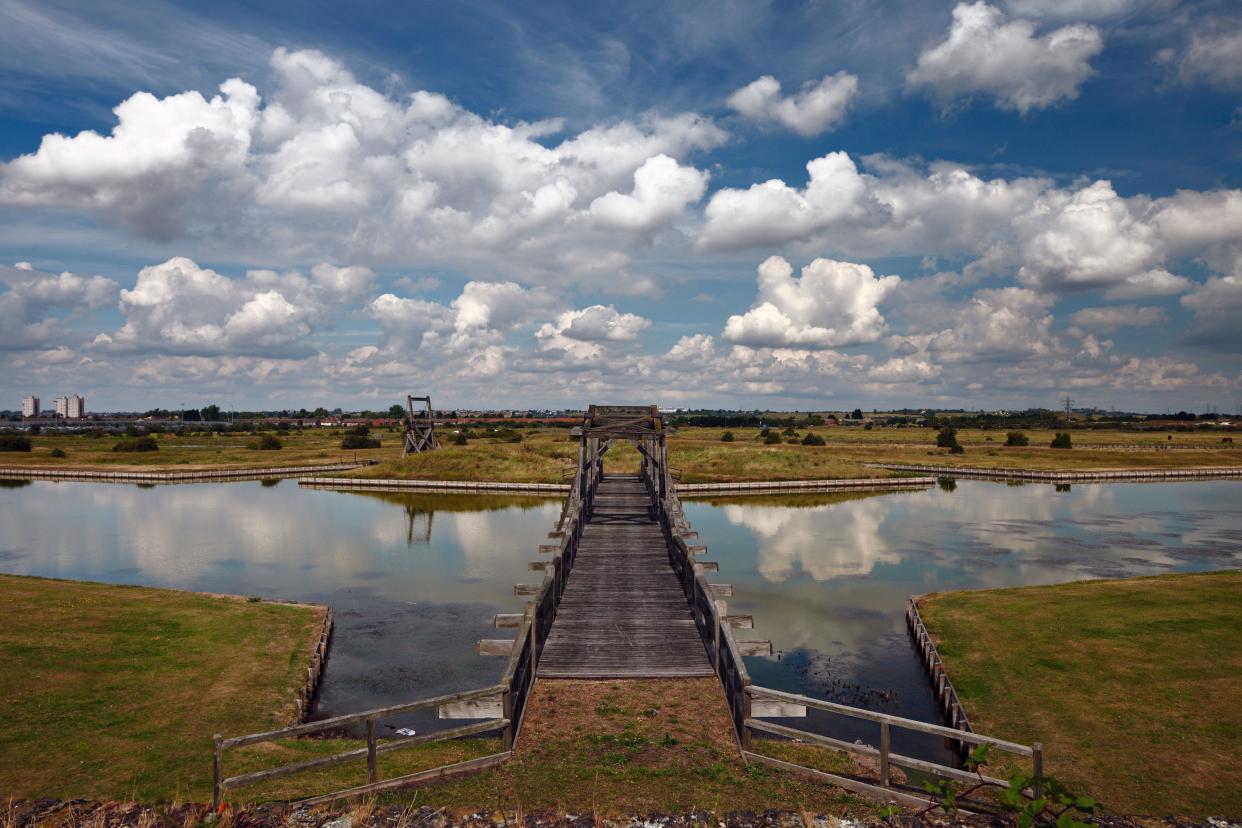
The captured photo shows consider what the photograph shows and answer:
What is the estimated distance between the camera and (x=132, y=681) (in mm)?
15984

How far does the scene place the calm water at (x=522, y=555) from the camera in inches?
793

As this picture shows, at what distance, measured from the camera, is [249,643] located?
19.5 meters

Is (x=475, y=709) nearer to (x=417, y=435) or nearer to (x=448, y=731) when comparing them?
(x=448, y=731)

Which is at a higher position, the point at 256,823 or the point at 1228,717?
the point at 256,823

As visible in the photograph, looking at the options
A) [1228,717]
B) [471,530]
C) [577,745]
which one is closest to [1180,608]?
[1228,717]

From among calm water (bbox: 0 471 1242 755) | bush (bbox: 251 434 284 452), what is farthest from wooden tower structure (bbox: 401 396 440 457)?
bush (bbox: 251 434 284 452)

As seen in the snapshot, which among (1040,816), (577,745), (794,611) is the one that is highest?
(1040,816)

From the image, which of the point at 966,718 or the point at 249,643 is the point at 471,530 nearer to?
the point at 249,643

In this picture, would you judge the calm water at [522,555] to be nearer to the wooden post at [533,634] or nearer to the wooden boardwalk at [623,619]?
the wooden boardwalk at [623,619]

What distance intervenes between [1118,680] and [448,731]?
14.7m

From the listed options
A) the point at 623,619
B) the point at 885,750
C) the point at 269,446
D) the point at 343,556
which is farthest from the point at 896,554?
the point at 269,446

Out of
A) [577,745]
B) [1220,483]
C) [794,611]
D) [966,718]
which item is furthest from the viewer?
[1220,483]

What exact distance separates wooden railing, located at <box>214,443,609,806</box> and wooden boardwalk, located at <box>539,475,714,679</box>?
0.56 metres

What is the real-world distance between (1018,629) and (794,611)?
740 cm
